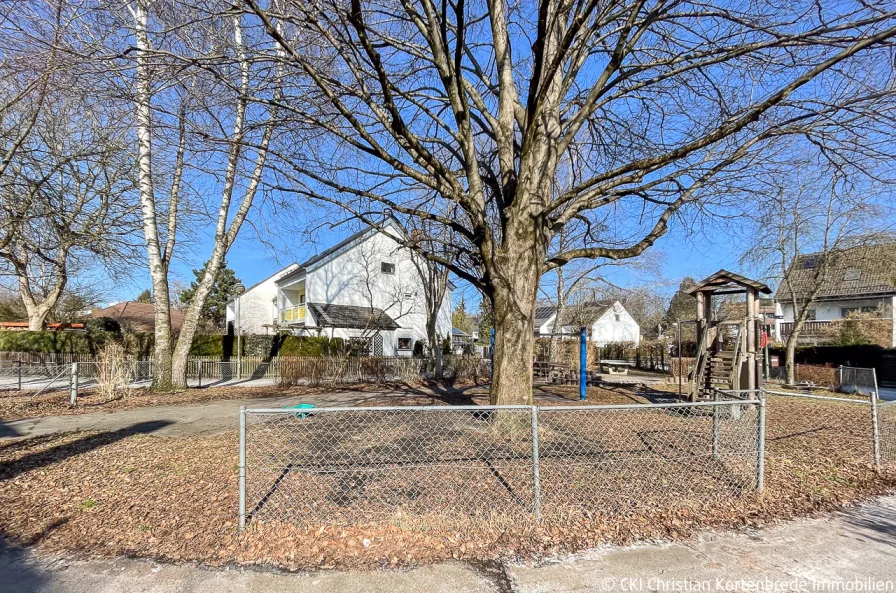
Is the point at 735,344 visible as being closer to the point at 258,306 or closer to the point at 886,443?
the point at 886,443

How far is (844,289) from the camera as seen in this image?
2795cm

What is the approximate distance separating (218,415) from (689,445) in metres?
9.14

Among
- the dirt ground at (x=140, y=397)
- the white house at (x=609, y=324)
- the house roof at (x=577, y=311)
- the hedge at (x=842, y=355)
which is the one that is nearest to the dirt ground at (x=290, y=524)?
the dirt ground at (x=140, y=397)

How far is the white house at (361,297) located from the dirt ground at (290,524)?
725 inches

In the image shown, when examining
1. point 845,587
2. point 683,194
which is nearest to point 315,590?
point 845,587

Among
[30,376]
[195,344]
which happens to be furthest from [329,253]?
[30,376]

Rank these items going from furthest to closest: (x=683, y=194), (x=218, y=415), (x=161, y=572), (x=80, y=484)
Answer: (x=218, y=415) < (x=683, y=194) < (x=80, y=484) < (x=161, y=572)

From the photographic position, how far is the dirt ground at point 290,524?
327 cm

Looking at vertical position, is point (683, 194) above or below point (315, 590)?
above

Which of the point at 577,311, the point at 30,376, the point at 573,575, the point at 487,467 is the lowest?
the point at 30,376

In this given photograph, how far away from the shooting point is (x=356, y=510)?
3842mm

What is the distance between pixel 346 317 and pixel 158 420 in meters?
16.4

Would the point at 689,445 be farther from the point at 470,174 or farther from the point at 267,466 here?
the point at 267,466

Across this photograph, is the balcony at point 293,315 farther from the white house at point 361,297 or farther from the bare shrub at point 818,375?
the bare shrub at point 818,375
